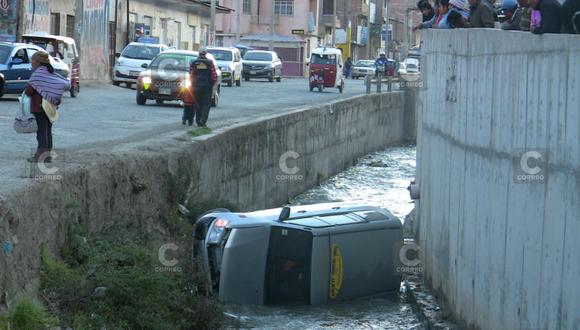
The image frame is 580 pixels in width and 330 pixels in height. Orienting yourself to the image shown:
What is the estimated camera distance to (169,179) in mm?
16922

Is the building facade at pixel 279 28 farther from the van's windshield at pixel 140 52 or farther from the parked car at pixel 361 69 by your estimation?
the van's windshield at pixel 140 52

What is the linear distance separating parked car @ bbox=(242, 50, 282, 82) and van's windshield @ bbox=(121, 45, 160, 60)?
54.9ft

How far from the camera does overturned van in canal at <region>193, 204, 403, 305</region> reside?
48.8 feet

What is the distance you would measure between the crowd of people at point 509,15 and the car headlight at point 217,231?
4.00 m

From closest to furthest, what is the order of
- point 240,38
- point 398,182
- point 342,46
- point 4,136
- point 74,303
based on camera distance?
1. point 74,303
2. point 4,136
3. point 398,182
4. point 240,38
5. point 342,46

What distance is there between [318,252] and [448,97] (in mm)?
2497

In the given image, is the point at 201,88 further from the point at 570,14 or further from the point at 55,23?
the point at 55,23

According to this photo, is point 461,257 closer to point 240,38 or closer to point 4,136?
point 4,136

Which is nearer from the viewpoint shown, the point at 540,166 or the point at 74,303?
the point at 540,166

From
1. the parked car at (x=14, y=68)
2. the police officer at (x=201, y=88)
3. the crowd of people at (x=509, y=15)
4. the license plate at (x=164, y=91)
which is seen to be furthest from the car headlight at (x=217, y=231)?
the license plate at (x=164, y=91)

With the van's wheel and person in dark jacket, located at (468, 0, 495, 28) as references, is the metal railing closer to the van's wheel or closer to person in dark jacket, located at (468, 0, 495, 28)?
the van's wheel

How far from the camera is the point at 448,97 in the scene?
15.5m

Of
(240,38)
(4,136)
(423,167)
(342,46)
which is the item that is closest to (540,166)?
(423,167)

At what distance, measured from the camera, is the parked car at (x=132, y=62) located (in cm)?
4247
